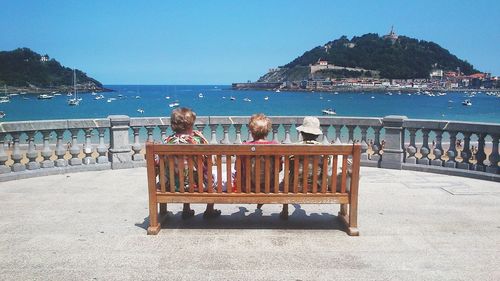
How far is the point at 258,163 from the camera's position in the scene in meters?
5.00

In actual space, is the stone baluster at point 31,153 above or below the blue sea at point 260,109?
above

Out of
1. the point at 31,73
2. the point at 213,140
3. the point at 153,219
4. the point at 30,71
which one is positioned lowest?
the point at 153,219

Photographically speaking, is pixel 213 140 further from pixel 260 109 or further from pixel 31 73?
pixel 31 73

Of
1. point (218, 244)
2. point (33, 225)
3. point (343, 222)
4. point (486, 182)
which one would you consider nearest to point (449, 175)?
Result: point (486, 182)

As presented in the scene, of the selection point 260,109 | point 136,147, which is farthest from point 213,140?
point 260,109

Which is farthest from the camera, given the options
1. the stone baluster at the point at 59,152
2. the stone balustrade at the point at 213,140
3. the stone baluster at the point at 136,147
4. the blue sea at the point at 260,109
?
the blue sea at the point at 260,109

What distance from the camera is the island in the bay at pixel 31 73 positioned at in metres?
153

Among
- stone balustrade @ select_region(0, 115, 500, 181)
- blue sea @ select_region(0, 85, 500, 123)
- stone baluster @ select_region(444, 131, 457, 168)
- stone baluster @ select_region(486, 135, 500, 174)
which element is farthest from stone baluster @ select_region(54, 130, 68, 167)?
blue sea @ select_region(0, 85, 500, 123)

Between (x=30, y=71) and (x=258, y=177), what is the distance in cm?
17972

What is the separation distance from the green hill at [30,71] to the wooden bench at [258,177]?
164 metres

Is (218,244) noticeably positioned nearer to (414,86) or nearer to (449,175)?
(449,175)

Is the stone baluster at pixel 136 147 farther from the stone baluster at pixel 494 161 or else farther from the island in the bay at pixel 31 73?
the island in the bay at pixel 31 73

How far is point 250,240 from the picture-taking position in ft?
16.2

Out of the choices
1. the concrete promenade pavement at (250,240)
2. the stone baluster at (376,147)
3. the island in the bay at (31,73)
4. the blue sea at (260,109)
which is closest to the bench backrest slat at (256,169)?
the concrete promenade pavement at (250,240)
